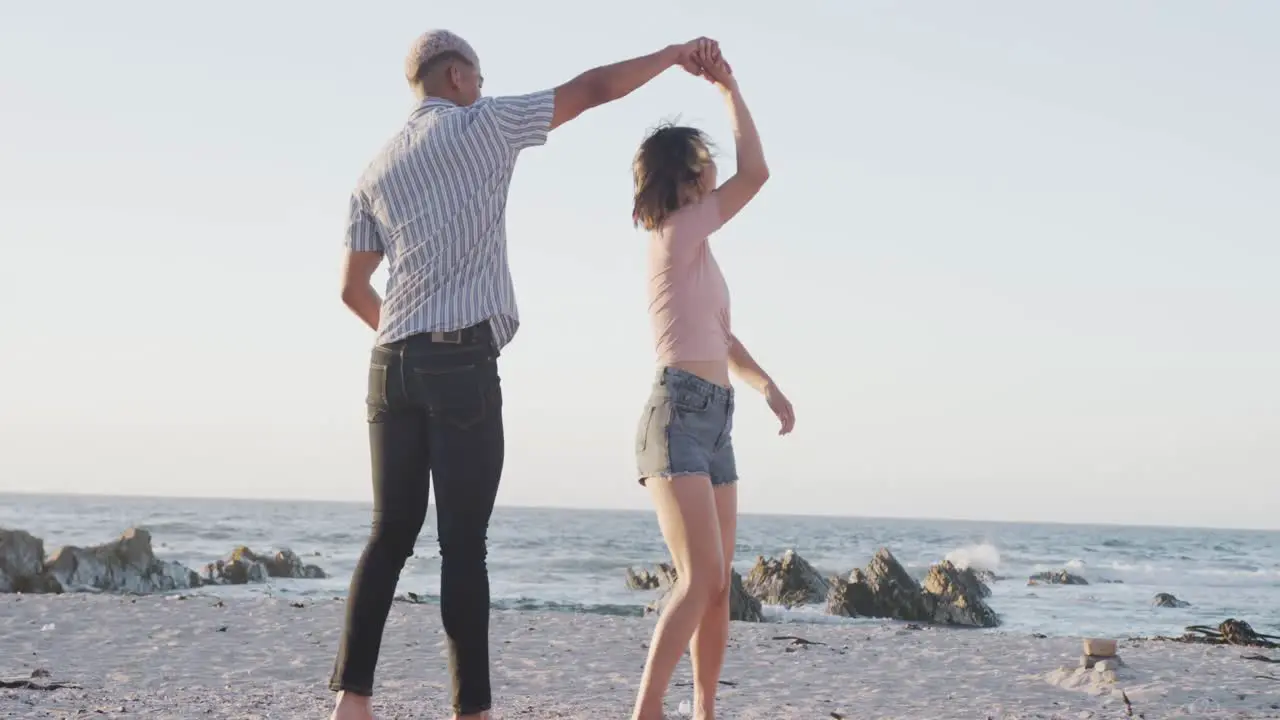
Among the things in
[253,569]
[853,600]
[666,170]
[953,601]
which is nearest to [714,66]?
[666,170]

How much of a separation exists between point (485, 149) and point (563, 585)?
19887 mm

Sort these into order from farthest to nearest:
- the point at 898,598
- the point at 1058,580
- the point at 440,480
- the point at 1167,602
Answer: the point at 1058,580 < the point at 1167,602 < the point at 898,598 < the point at 440,480

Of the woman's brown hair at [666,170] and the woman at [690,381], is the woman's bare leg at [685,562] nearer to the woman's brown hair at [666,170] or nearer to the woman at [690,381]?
the woman at [690,381]

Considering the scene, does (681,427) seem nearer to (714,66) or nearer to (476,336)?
(476,336)

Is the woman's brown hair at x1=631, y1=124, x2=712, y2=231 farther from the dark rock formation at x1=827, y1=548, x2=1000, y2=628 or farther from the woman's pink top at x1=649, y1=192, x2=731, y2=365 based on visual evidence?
the dark rock formation at x1=827, y1=548, x2=1000, y2=628

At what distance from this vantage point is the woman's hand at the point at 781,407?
4527mm

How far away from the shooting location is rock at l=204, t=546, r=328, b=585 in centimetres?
1911

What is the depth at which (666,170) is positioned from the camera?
4.21m

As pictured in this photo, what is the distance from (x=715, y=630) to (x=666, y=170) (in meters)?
1.54

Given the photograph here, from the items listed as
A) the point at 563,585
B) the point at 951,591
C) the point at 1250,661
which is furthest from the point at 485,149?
the point at 563,585

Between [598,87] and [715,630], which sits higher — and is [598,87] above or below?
above

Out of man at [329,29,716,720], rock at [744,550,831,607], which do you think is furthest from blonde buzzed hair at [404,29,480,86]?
rock at [744,550,831,607]

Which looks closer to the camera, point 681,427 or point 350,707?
point 350,707

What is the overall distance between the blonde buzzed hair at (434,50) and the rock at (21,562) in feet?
38.9
